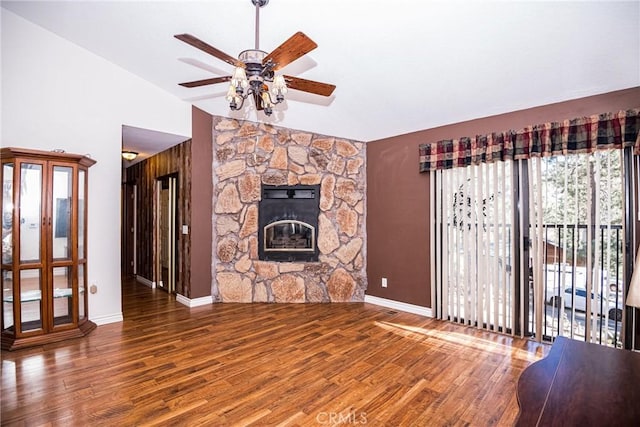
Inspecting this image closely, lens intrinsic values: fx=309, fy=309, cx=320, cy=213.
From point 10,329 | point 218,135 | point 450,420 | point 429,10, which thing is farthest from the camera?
point 218,135

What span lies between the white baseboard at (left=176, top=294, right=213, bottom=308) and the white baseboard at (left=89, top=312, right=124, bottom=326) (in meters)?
0.77

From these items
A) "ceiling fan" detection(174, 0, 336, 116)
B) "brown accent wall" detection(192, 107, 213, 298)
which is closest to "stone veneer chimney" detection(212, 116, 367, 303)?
"brown accent wall" detection(192, 107, 213, 298)

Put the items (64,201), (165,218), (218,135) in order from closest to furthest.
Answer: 1. (64,201)
2. (218,135)
3. (165,218)

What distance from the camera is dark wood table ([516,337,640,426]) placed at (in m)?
0.88

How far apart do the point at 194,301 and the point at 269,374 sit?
2175 mm

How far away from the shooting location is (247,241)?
4.38m

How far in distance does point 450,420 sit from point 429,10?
105 inches

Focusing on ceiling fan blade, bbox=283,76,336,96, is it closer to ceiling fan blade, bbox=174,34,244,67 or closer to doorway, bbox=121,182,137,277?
ceiling fan blade, bbox=174,34,244,67

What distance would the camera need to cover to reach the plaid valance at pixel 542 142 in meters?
2.62

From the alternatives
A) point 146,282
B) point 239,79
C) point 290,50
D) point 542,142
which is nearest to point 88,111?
point 239,79

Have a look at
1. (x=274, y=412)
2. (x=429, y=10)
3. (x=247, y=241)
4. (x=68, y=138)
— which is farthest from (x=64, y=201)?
(x=429, y=10)

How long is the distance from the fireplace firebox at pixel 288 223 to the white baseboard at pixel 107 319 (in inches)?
70.3

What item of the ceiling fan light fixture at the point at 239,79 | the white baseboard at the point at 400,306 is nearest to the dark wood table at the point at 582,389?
the ceiling fan light fixture at the point at 239,79

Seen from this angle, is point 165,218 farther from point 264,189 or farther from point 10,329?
point 10,329
